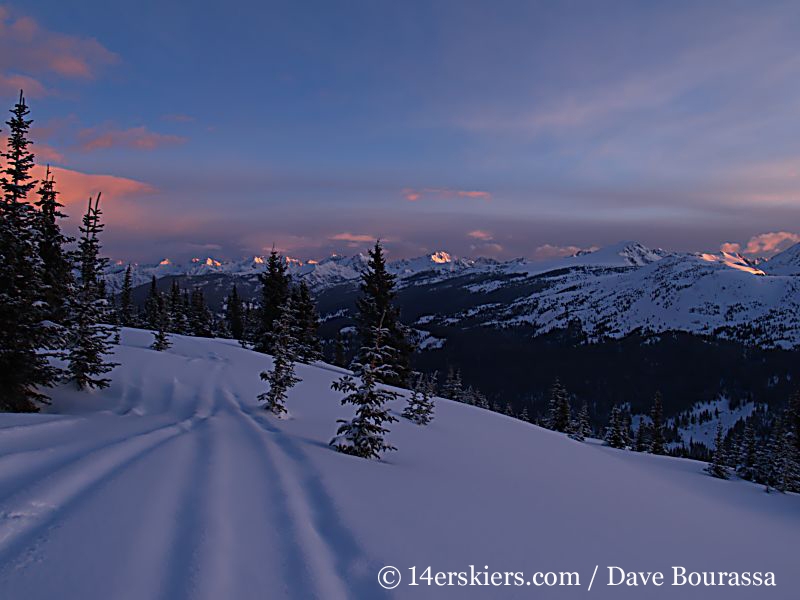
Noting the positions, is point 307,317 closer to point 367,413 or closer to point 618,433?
point 367,413

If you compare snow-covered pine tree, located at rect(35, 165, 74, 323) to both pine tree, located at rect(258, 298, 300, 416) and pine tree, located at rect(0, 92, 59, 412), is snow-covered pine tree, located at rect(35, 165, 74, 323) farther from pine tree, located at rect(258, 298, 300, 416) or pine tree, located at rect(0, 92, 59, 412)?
pine tree, located at rect(258, 298, 300, 416)

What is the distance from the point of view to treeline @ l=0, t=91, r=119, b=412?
1055 cm

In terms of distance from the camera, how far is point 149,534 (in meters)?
4.34

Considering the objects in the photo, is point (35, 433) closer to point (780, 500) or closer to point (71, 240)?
point (71, 240)

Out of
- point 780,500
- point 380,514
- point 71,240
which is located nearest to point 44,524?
point 380,514

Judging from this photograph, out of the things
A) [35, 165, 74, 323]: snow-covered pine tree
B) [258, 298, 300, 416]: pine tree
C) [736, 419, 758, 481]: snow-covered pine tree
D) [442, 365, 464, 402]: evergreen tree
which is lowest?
[736, 419, 758, 481]: snow-covered pine tree

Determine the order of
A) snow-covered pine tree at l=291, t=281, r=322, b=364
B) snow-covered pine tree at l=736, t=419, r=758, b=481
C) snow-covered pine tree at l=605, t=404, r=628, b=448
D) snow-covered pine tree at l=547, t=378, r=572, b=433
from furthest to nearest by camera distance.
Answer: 1. snow-covered pine tree at l=547, t=378, r=572, b=433
2. snow-covered pine tree at l=605, t=404, r=628, b=448
3. snow-covered pine tree at l=736, t=419, r=758, b=481
4. snow-covered pine tree at l=291, t=281, r=322, b=364

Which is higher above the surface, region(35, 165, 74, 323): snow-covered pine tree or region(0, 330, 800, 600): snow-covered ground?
region(35, 165, 74, 323): snow-covered pine tree

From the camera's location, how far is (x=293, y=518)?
5.25m

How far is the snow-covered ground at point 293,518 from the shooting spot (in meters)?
3.88
